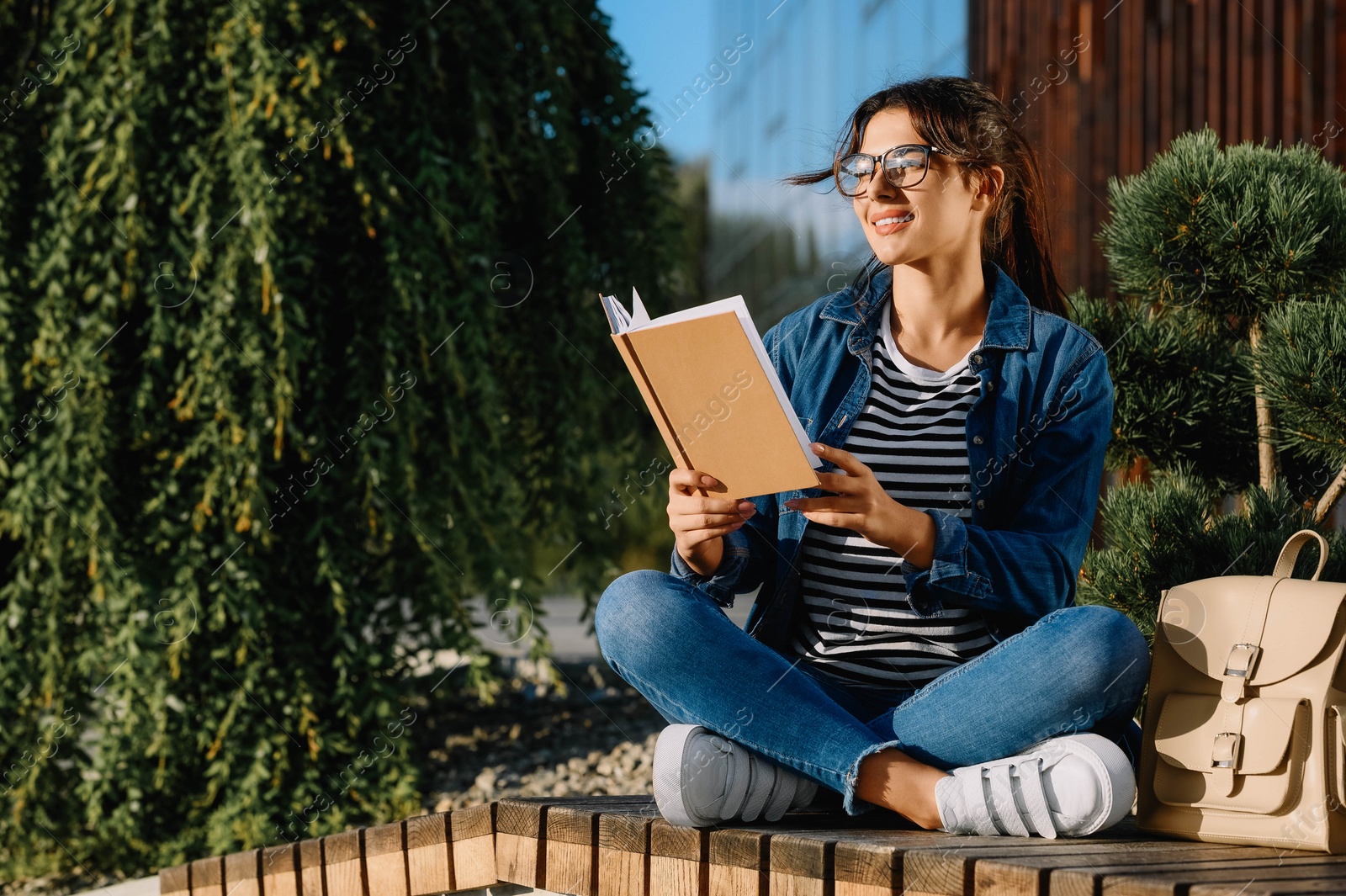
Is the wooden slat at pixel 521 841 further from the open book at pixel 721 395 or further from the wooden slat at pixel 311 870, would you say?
the open book at pixel 721 395

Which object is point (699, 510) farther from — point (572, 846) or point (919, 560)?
point (572, 846)

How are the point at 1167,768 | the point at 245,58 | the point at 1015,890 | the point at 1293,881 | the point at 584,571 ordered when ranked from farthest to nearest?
1. the point at 584,571
2. the point at 245,58
3. the point at 1167,768
4. the point at 1015,890
5. the point at 1293,881

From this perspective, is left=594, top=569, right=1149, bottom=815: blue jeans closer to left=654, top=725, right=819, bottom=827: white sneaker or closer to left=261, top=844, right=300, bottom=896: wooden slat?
left=654, top=725, right=819, bottom=827: white sneaker

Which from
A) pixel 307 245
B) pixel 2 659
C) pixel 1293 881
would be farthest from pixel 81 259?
pixel 1293 881

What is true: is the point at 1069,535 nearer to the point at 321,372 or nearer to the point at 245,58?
the point at 321,372

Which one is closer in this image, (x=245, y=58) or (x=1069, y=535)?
(x=1069, y=535)

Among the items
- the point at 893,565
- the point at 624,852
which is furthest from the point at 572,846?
the point at 893,565

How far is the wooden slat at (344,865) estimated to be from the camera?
257cm

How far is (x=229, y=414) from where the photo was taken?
3926 millimetres

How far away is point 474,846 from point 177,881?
3.33 feet

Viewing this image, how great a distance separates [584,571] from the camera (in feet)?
16.4

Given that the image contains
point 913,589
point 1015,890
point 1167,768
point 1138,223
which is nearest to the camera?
point 1015,890

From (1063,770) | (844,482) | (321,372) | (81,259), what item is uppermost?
(81,259)

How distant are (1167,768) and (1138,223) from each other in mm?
1406
